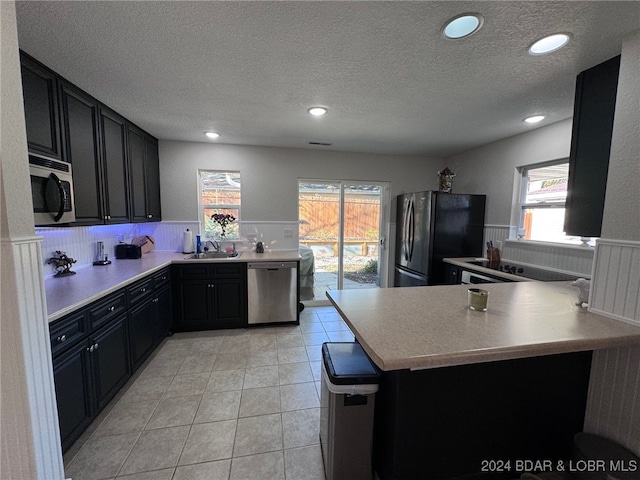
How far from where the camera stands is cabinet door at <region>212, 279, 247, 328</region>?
3.19 meters

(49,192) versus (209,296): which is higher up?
(49,192)

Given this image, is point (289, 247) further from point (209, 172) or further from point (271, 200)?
point (209, 172)

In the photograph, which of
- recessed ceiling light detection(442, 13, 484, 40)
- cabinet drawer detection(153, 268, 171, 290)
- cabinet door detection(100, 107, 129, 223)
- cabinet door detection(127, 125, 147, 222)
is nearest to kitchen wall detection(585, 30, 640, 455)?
recessed ceiling light detection(442, 13, 484, 40)

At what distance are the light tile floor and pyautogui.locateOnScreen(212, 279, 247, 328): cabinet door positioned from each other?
401 mm

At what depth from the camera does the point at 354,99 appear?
2.17 m

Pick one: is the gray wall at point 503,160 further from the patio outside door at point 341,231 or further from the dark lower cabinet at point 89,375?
the dark lower cabinet at point 89,375

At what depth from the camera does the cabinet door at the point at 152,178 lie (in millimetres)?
3185

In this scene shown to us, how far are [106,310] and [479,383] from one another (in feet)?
7.87

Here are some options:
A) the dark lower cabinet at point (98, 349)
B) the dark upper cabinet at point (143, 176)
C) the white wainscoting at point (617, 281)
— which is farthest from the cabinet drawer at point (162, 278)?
the white wainscoting at point (617, 281)

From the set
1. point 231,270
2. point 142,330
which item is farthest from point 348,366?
point 231,270

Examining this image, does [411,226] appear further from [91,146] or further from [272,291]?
[91,146]

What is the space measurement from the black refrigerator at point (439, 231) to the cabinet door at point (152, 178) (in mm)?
3451

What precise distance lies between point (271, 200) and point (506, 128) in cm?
300

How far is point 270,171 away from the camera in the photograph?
383 centimetres
